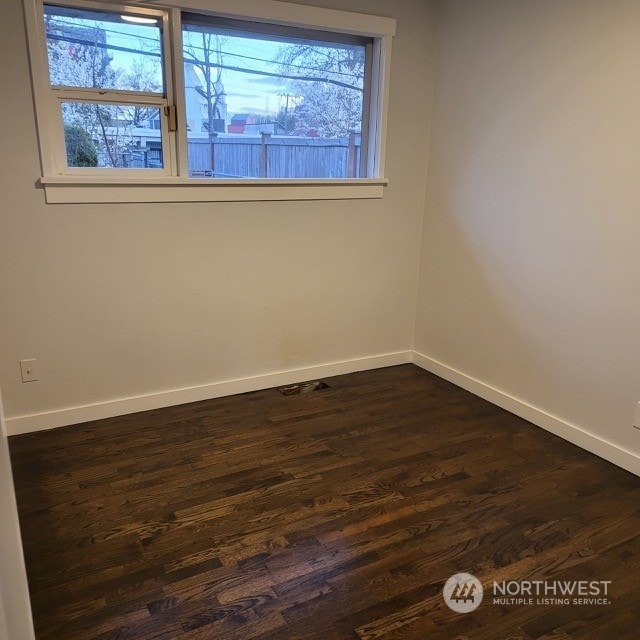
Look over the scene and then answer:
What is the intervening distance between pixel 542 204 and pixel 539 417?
1154mm

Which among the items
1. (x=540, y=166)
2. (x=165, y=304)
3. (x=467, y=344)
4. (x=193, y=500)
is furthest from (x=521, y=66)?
(x=193, y=500)

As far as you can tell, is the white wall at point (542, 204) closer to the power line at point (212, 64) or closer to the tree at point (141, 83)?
the power line at point (212, 64)

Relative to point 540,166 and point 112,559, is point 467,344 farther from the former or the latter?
point 112,559

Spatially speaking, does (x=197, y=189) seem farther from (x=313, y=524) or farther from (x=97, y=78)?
(x=313, y=524)

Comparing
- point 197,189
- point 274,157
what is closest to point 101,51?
point 197,189

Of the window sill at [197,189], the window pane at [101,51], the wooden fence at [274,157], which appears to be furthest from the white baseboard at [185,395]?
the window pane at [101,51]

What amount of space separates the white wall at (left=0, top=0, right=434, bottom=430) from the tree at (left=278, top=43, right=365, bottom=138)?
0.23m

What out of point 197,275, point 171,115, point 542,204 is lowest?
point 197,275

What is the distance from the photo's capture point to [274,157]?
3230 millimetres

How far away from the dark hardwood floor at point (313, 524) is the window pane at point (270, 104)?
1.44m

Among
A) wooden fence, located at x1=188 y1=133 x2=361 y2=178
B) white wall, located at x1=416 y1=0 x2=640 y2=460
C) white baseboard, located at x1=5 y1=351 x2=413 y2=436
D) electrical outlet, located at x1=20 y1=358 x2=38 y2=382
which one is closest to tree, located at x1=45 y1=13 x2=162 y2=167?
wooden fence, located at x1=188 y1=133 x2=361 y2=178

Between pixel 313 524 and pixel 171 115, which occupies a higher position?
pixel 171 115

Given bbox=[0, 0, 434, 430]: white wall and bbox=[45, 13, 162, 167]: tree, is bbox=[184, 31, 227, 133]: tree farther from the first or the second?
bbox=[0, 0, 434, 430]: white wall

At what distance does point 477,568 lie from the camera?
1.97m
